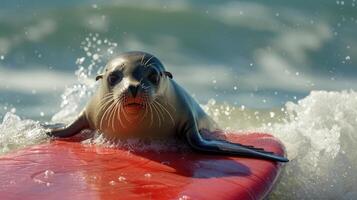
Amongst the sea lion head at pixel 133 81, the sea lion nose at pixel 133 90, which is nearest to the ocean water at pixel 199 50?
the sea lion head at pixel 133 81

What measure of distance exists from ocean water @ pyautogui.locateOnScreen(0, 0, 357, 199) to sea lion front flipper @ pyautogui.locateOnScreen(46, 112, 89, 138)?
86.3 inches

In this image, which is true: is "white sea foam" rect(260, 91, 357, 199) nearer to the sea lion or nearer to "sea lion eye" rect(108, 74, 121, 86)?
the sea lion

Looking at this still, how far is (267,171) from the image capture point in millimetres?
4727

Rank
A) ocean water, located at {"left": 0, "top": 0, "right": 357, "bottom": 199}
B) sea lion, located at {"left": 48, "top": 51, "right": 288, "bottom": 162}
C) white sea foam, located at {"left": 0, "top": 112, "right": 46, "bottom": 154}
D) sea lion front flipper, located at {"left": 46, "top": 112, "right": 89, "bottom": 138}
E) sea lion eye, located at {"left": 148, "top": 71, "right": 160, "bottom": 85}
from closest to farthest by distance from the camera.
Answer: sea lion, located at {"left": 48, "top": 51, "right": 288, "bottom": 162}
sea lion eye, located at {"left": 148, "top": 71, "right": 160, "bottom": 85}
sea lion front flipper, located at {"left": 46, "top": 112, "right": 89, "bottom": 138}
white sea foam, located at {"left": 0, "top": 112, "right": 46, "bottom": 154}
ocean water, located at {"left": 0, "top": 0, "right": 357, "bottom": 199}

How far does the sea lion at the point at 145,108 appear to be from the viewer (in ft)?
15.8

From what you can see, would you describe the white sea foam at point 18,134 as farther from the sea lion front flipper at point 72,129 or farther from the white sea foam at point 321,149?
the white sea foam at point 321,149

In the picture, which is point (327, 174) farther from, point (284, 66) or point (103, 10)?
point (103, 10)

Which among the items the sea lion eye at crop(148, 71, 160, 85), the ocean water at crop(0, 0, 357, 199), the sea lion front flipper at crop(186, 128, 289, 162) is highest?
the ocean water at crop(0, 0, 357, 199)

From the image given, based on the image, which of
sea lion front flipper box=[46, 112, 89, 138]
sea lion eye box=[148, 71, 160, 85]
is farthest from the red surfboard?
sea lion eye box=[148, 71, 160, 85]

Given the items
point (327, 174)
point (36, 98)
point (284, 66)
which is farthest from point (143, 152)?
point (284, 66)

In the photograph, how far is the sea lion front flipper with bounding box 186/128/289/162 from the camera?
4941mm

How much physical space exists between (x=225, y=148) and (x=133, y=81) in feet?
2.32

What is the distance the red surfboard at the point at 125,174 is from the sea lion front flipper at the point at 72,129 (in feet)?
0.67

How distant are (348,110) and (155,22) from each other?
6.53 meters
